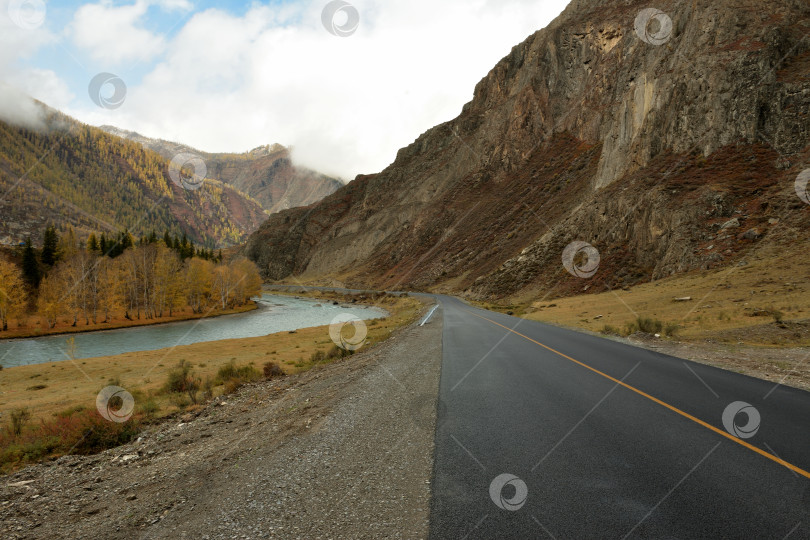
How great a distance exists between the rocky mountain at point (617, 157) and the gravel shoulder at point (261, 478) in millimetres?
30798

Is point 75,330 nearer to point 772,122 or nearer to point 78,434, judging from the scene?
point 78,434

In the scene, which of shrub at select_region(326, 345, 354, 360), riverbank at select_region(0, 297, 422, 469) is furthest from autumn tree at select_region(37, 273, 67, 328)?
shrub at select_region(326, 345, 354, 360)

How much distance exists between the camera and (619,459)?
4812mm

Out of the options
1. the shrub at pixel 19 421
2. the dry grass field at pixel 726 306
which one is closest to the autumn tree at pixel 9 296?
the shrub at pixel 19 421

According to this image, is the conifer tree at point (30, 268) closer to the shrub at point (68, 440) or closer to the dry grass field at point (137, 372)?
the dry grass field at point (137, 372)

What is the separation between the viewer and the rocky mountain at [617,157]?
30.9 meters

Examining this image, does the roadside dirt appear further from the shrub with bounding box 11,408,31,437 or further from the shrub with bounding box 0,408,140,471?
the shrub with bounding box 11,408,31,437

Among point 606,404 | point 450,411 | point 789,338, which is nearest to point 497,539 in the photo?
point 450,411

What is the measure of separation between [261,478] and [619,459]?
4622 millimetres

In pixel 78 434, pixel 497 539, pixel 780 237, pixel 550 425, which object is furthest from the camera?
pixel 780 237

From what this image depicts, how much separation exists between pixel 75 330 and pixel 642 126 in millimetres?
72735

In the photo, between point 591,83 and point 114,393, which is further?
point 591,83

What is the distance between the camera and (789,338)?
46.3 feet

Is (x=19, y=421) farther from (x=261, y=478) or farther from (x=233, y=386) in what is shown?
(x=261, y=478)
